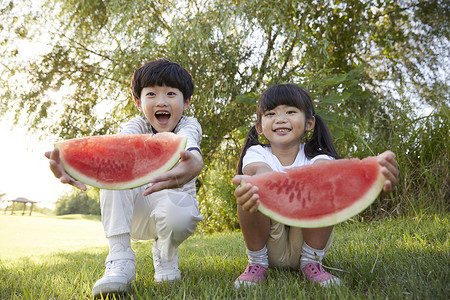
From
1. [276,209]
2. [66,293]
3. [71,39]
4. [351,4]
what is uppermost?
[351,4]

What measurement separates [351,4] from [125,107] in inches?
170

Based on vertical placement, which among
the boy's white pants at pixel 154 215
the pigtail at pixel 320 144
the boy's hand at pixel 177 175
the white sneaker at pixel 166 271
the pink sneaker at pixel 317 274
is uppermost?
the pigtail at pixel 320 144

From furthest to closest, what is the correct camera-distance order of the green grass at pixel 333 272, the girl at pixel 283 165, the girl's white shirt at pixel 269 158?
the girl's white shirt at pixel 269 158
the girl at pixel 283 165
the green grass at pixel 333 272

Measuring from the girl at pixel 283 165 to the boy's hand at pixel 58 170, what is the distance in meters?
0.73

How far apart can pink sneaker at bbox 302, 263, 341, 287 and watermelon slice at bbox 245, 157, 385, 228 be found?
0.33 metres

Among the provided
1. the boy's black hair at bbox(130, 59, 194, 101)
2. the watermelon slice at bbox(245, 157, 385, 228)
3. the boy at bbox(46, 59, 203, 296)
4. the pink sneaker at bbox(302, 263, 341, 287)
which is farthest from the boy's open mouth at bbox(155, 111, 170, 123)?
the pink sneaker at bbox(302, 263, 341, 287)

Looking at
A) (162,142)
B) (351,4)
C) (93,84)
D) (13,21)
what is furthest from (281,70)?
(13,21)

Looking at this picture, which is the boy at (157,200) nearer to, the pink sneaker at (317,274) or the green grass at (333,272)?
the green grass at (333,272)

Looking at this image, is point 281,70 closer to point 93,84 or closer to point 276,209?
point 93,84

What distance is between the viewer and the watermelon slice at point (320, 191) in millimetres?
1306

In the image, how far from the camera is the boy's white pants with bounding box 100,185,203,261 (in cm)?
171

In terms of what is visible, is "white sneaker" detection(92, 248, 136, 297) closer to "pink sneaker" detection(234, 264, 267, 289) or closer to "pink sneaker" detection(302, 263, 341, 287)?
"pink sneaker" detection(234, 264, 267, 289)

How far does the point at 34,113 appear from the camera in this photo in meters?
6.24

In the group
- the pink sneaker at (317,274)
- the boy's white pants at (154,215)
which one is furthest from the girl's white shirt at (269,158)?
the pink sneaker at (317,274)
